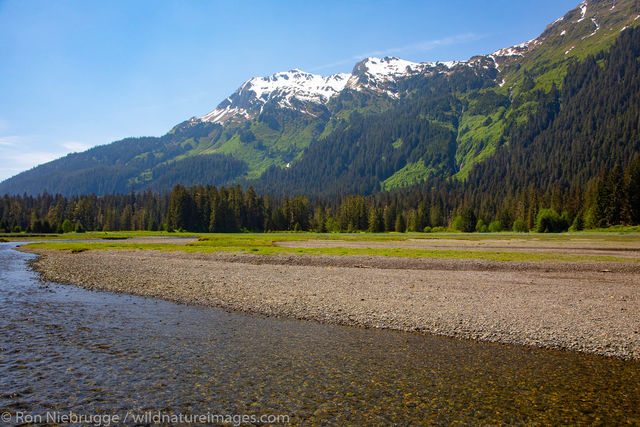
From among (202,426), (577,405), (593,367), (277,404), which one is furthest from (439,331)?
(202,426)

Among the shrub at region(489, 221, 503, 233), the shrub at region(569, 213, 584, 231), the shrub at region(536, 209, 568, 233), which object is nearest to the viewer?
the shrub at region(569, 213, 584, 231)

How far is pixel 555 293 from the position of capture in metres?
24.2

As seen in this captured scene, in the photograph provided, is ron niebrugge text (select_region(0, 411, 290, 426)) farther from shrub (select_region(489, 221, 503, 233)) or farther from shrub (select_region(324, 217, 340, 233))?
shrub (select_region(489, 221, 503, 233))

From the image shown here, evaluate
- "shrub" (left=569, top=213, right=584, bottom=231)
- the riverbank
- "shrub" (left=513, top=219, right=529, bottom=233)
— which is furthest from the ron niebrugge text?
"shrub" (left=513, top=219, right=529, bottom=233)

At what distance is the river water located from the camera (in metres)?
9.94

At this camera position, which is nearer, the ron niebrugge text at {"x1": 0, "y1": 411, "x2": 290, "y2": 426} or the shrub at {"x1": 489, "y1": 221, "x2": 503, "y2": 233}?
the ron niebrugge text at {"x1": 0, "y1": 411, "x2": 290, "y2": 426}

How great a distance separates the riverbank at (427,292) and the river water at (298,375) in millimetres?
1718

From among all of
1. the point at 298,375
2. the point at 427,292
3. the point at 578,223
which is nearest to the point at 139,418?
the point at 298,375

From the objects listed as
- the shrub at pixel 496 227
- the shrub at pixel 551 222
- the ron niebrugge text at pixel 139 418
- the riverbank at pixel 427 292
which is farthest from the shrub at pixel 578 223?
the ron niebrugge text at pixel 139 418

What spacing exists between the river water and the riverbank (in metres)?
1.72

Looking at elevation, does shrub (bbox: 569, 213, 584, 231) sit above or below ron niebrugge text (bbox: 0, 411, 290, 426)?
above

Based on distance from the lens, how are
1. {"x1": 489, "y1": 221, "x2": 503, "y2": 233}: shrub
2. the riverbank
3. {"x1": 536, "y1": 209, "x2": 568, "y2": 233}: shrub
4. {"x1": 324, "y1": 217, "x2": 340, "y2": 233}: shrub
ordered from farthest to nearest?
1. {"x1": 324, "y1": 217, "x2": 340, "y2": 233}: shrub
2. {"x1": 489, "y1": 221, "x2": 503, "y2": 233}: shrub
3. {"x1": 536, "y1": 209, "x2": 568, "y2": 233}: shrub
4. the riverbank

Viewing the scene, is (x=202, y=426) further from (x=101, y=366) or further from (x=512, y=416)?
(x=512, y=416)

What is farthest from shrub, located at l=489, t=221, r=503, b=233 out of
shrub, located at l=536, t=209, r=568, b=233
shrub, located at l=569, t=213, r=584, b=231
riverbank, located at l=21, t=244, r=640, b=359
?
riverbank, located at l=21, t=244, r=640, b=359
